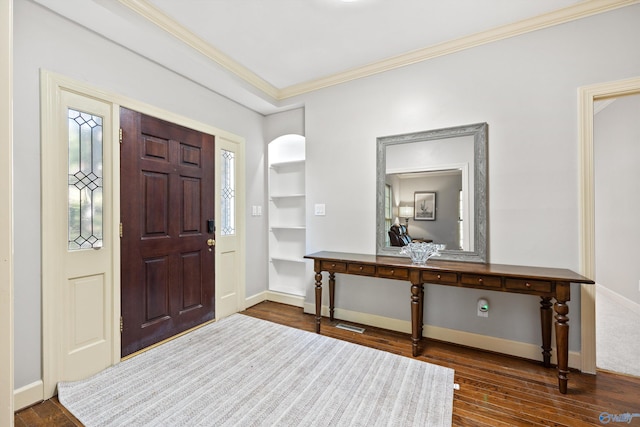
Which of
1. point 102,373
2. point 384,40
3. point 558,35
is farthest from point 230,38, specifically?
point 102,373

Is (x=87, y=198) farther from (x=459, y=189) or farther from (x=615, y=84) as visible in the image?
(x=615, y=84)

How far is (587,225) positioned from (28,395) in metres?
4.04

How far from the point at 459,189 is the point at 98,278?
309cm

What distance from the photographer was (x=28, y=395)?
1.73 metres

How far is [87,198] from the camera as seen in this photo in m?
2.06

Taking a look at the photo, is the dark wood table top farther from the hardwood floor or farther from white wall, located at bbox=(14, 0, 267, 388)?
white wall, located at bbox=(14, 0, 267, 388)

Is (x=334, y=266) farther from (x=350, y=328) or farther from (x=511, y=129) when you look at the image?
(x=511, y=129)

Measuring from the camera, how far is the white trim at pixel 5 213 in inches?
36.3

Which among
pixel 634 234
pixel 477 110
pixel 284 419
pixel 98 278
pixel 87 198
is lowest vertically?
pixel 284 419

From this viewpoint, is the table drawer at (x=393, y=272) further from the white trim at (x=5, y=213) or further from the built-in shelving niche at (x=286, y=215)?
the white trim at (x=5, y=213)

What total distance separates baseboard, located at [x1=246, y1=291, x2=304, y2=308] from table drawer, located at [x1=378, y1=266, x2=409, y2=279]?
1.46 m

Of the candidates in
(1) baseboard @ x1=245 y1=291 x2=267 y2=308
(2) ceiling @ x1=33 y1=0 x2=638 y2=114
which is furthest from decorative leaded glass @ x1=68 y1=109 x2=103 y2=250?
(1) baseboard @ x1=245 y1=291 x2=267 y2=308

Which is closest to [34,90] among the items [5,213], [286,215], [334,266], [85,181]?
[85,181]

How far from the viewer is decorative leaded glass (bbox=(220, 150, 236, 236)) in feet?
10.5
